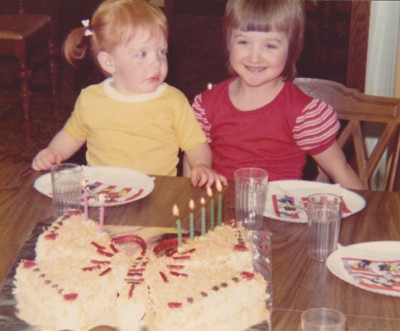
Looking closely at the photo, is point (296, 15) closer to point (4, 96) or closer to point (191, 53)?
point (4, 96)

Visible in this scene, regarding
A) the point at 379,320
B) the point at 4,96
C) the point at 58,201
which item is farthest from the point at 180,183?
the point at 4,96

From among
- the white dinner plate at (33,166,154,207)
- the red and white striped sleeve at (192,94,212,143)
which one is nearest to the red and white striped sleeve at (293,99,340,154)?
the red and white striped sleeve at (192,94,212,143)

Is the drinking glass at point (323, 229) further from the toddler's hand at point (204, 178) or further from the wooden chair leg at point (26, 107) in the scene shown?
the wooden chair leg at point (26, 107)

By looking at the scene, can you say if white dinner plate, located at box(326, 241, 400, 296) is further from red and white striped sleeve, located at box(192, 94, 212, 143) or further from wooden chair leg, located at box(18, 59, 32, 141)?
wooden chair leg, located at box(18, 59, 32, 141)

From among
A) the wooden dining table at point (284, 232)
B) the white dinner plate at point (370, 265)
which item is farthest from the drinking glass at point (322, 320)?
the white dinner plate at point (370, 265)

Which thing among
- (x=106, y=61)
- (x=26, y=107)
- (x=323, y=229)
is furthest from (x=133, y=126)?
(x=26, y=107)

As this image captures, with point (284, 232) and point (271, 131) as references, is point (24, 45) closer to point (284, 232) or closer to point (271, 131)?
point (271, 131)

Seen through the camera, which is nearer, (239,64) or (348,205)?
(348,205)
